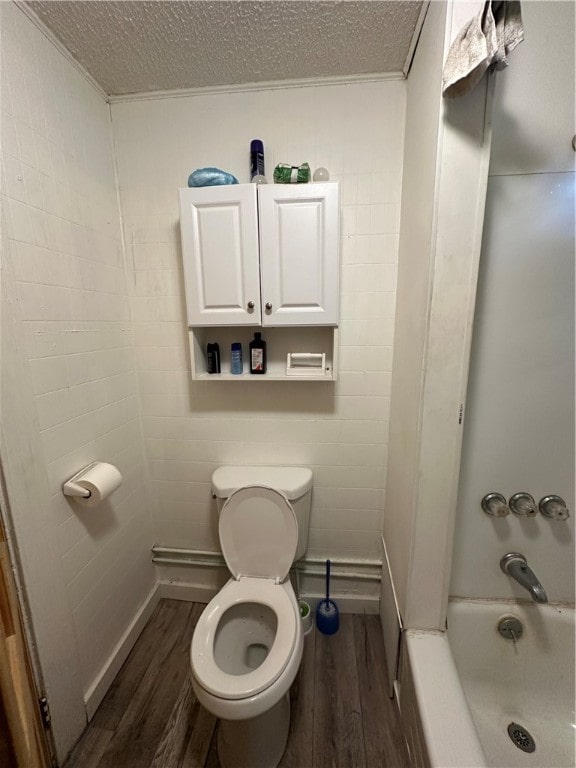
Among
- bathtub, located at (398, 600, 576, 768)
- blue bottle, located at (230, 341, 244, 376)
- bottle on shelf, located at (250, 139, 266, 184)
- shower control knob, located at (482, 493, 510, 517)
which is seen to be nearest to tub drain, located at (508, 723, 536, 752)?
bathtub, located at (398, 600, 576, 768)

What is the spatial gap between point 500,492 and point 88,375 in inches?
63.8

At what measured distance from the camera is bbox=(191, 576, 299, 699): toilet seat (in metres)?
0.89

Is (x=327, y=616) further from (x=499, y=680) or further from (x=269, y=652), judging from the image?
(x=499, y=680)

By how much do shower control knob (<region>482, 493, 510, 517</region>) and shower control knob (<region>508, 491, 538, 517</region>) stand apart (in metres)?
0.03

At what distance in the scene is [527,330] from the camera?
1007 mm

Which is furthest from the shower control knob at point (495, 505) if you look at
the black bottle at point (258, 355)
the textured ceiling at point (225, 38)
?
the textured ceiling at point (225, 38)

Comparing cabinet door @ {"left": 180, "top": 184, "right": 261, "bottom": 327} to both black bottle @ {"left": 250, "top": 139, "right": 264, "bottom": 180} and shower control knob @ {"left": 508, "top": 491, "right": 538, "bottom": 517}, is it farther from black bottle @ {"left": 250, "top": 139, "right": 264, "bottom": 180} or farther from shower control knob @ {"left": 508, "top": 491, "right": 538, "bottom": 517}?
shower control knob @ {"left": 508, "top": 491, "right": 538, "bottom": 517}

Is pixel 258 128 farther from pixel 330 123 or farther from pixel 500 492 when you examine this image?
pixel 500 492

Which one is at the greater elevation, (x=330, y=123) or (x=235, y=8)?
(x=235, y=8)

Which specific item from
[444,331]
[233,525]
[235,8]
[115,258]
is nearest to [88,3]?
[235,8]

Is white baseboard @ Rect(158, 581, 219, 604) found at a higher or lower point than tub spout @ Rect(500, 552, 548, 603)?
lower

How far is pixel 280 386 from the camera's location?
1.41 m

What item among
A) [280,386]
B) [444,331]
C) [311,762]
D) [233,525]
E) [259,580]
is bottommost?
[311,762]

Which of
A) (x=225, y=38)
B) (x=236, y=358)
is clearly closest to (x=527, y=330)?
(x=236, y=358)
